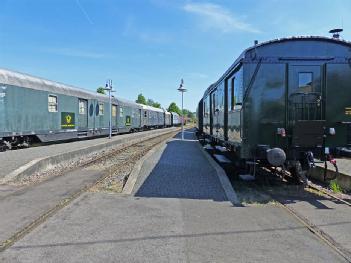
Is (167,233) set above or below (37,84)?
below

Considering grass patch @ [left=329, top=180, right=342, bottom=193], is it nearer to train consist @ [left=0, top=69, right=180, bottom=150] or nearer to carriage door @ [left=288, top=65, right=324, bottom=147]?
carriage door @ [left=288, top=65, right=324, bottom=147]

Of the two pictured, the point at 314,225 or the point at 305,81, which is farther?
the point at 305,81

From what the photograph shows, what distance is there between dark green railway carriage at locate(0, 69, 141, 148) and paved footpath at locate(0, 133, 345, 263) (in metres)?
10.2

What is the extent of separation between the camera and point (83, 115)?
25.8 metres

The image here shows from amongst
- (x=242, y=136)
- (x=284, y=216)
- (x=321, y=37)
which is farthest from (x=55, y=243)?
(x=321, y=37)

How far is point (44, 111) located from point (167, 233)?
1592 centimetres

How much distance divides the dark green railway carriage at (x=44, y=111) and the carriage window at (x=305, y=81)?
12117 mm

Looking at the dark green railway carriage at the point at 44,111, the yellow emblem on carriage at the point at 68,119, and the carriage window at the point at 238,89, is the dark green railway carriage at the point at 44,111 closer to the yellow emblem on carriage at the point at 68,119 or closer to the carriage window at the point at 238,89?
the yellow emblem on carriage at the point at 68,119

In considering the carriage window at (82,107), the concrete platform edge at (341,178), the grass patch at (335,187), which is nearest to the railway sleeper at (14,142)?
the carriage window at (82,107)

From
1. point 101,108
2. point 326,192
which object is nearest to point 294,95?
point 326,192

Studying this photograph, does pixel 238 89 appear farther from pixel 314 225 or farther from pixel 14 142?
pixel 14 142

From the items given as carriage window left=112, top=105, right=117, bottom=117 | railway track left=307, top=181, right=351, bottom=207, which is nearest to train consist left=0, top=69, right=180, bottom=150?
carriage window left=112, top=105, right=117, bottom=117

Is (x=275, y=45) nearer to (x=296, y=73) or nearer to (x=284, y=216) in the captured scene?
(x=296, y=73)

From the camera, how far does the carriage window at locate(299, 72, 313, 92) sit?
29.1 feet
